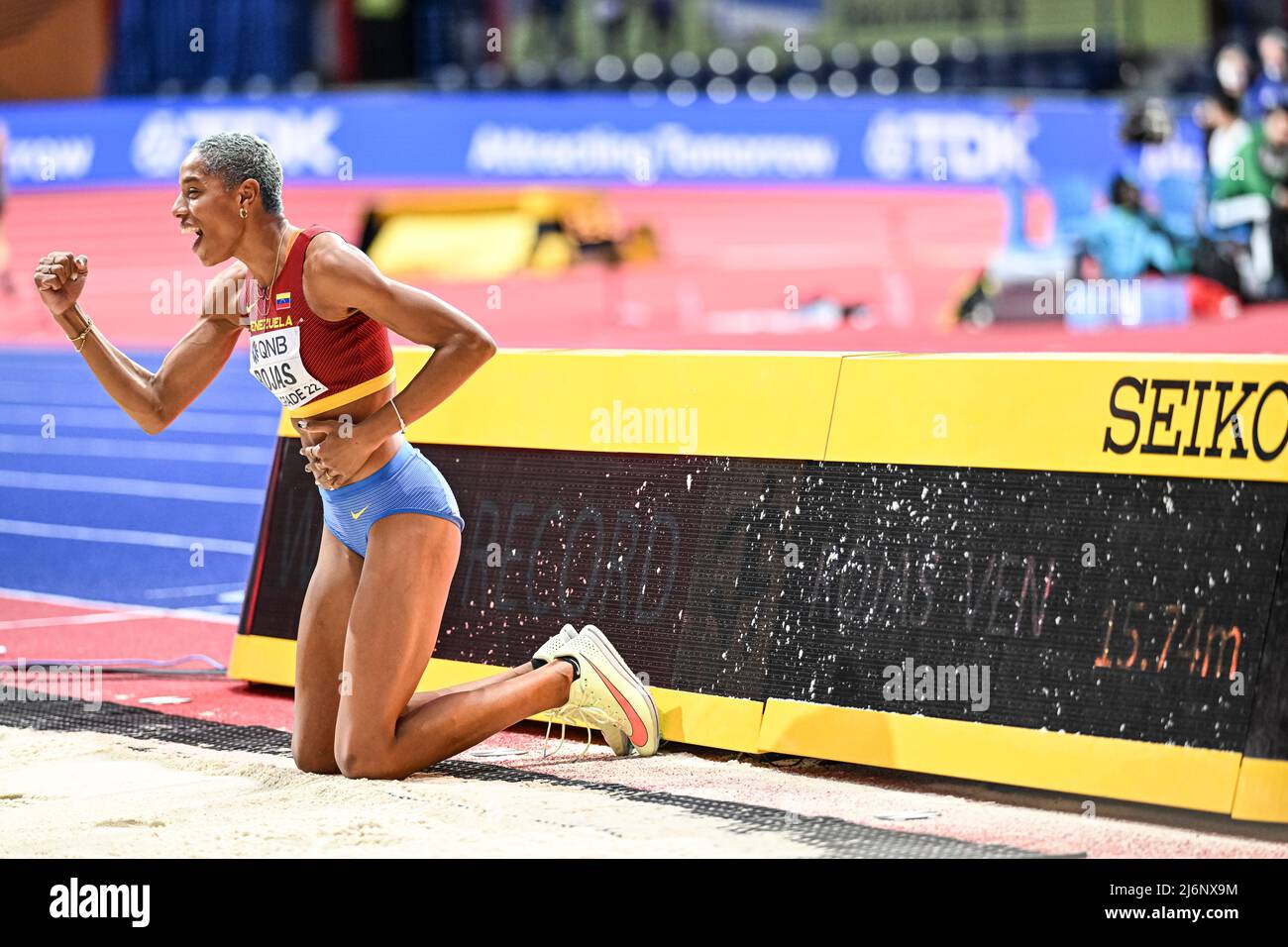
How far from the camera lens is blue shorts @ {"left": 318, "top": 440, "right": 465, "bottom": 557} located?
16.6 ft

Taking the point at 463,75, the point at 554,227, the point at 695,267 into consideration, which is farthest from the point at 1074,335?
Result: the point at 463,75

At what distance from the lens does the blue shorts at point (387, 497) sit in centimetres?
505

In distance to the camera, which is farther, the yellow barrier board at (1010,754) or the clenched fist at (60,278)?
the clenched fist at (60,278)

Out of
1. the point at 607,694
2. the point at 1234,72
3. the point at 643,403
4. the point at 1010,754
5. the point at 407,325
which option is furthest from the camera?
the point at 1234,72

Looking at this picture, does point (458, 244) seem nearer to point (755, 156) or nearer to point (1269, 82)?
point (755, 156)

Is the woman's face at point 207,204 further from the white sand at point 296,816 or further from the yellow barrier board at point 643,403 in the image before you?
the white sand at point 296,816

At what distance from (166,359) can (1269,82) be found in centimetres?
1549

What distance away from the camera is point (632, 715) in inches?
212

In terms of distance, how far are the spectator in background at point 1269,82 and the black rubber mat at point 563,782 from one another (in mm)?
A: 15158

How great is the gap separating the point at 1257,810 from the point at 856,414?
169 centimetres

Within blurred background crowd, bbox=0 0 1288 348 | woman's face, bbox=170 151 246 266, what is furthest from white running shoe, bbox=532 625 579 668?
blurred background crowd, bbox=0 0 1288 348

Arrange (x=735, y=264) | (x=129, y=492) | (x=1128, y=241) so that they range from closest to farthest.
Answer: (x=129, y=492) < (x=1128, y=241) < (x=735, y=264)

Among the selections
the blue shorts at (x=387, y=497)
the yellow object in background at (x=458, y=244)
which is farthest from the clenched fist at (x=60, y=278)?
the yellow object in background at (x=458, y=244)

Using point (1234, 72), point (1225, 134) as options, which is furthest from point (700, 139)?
point (1234, 72)
